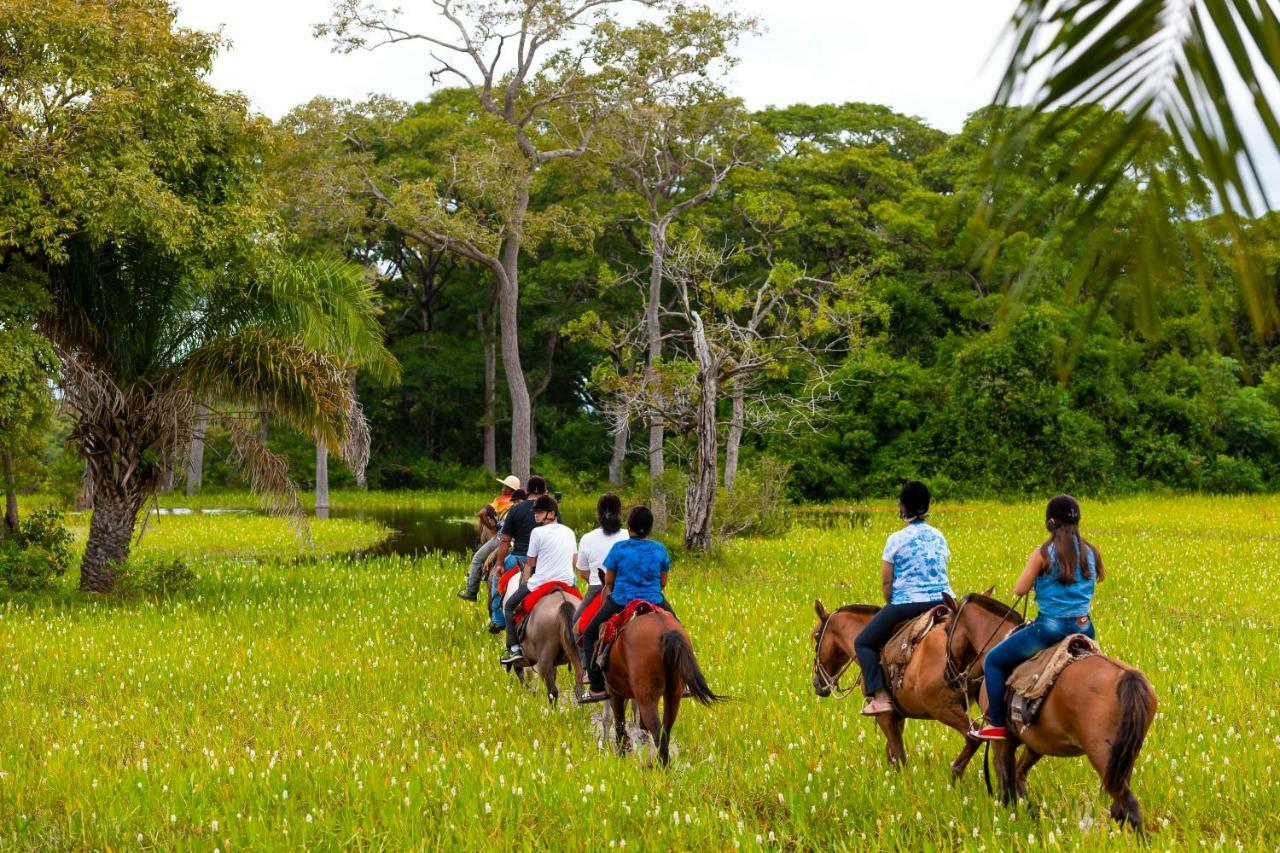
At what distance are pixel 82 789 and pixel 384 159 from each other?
145 ft

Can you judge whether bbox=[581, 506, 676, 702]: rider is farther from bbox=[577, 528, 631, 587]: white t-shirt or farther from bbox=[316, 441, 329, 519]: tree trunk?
bbox=[316, 441, 329, 519]: tree trunk

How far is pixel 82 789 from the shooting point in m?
8.33

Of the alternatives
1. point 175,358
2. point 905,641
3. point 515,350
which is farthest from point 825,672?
point 515,350

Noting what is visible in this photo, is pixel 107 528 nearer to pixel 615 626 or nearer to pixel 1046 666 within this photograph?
pixel 615 626

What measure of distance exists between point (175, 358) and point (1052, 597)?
1621cm

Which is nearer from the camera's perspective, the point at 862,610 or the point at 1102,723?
the point at 1102,723

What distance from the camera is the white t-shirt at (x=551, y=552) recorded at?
37.2 ft

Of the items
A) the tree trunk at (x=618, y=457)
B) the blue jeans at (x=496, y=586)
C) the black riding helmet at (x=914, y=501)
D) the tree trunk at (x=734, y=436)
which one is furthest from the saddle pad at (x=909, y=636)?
the tree trunk at (x=618, y=457)

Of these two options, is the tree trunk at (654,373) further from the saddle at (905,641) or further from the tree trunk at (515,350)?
the saddle at (905,641)

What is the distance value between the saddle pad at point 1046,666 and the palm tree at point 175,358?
14.2 m

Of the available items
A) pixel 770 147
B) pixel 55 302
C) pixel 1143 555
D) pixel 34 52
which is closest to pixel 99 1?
pixel 34 52

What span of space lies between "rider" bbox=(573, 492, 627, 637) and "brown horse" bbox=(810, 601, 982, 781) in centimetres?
199

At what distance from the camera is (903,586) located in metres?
8.41

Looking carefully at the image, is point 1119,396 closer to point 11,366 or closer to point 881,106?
point 881,106
